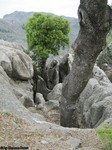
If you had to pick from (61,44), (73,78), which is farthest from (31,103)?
(61,44)

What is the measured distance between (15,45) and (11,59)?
225 inches

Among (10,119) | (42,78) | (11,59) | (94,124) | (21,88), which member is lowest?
(42,78)

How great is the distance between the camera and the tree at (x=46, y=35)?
39.4 meters

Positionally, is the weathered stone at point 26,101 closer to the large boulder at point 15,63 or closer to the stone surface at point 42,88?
the large boulder at point 15,63

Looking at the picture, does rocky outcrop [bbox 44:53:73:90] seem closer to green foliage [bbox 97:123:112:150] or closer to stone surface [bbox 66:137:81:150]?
stone surface [bbox 66:137:81:150]

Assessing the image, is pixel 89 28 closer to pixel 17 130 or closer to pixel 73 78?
pixel 73 78

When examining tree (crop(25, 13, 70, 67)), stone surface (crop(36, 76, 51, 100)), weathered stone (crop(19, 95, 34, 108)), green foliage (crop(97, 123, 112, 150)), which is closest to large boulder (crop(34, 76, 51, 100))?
stone surface (crop(36, 76, 51, 100))

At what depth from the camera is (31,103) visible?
940 inches

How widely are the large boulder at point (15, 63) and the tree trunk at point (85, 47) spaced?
401 inches

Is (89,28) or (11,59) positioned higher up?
(89,28)

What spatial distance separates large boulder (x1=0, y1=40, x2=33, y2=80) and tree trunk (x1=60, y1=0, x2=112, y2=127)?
10.2 meters

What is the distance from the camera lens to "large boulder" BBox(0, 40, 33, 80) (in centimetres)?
2483

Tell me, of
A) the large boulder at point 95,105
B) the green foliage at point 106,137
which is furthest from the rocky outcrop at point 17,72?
the green foliage at point 106,137

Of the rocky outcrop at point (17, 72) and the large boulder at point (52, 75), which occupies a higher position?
the rocky outcrop at point (17, 72)
